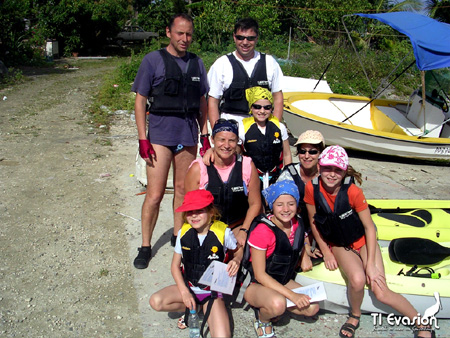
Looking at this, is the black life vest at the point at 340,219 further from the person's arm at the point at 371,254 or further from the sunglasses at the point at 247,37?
the sunglasses at the point at 247,37

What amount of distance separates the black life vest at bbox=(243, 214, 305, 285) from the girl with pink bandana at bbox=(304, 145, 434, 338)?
27 cm

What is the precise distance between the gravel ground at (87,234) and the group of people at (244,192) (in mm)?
239

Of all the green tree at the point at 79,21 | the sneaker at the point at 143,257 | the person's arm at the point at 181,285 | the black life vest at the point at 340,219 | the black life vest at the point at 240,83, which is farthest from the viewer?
the green tree at the point at 79,21

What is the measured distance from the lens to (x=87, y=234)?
4.40 m

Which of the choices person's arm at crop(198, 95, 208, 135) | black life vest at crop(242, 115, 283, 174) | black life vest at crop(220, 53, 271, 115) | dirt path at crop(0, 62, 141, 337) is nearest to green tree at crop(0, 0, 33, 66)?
dirt path at crop(0, 62, 141, 337)

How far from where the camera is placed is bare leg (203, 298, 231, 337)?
284 centimetres

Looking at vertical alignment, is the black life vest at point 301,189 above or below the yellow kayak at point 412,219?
above

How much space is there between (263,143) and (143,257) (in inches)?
59.6

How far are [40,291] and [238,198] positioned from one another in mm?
1806

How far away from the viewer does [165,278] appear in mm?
3701

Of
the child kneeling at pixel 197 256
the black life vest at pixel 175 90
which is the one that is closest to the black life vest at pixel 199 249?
the child kneeling at pixel 197 256

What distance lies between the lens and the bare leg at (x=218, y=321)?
284cm

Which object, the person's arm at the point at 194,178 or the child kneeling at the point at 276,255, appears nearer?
the child kneeling at the point at 276,255

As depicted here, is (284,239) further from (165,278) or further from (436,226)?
(436,226)
